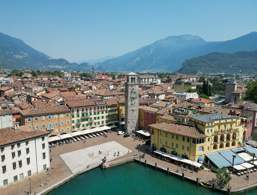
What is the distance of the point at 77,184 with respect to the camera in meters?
48.4

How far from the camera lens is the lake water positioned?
4694cm

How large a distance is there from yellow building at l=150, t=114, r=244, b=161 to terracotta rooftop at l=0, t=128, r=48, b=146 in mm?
25002

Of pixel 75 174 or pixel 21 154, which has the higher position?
pixel 21 154

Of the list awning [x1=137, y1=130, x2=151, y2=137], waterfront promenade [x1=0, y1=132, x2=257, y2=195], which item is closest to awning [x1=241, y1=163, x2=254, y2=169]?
waterfront promenade [x1=0, y1=132, x2=257, y2=195]

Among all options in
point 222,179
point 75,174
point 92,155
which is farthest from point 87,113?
point 222,179

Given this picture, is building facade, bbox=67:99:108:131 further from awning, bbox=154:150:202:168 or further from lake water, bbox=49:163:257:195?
awning, bbox=154:150:202:168

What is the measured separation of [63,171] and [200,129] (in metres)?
27.3

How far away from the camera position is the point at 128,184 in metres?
50.5

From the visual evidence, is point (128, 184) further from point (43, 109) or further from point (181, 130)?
point (43, 109)

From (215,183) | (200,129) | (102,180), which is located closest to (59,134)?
(102,180)

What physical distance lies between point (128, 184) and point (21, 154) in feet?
62.7

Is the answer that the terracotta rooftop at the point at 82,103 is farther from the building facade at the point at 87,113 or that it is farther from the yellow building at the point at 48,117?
the yellow building at the point at 48,117

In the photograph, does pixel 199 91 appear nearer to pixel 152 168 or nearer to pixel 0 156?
pixel 152 168

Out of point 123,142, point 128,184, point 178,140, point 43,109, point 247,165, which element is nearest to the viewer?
point 128,184
